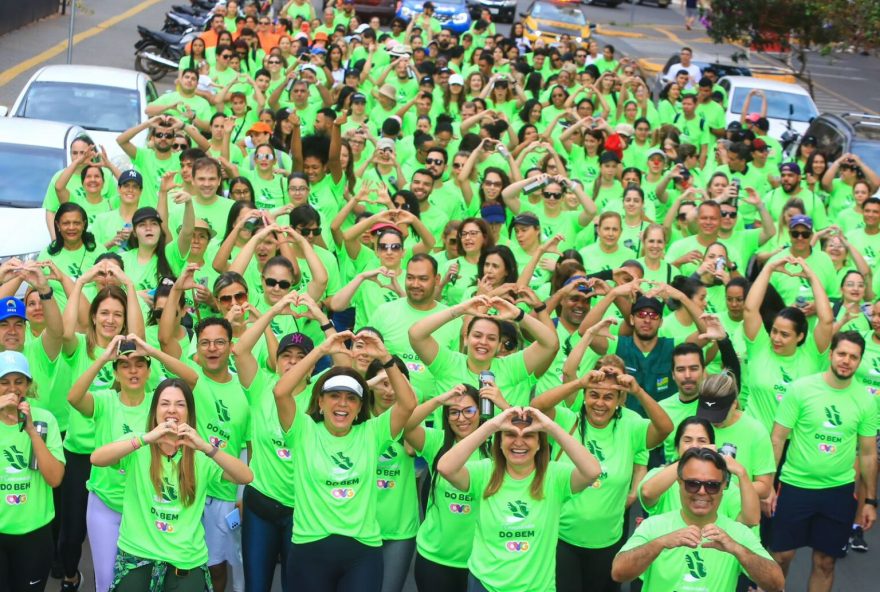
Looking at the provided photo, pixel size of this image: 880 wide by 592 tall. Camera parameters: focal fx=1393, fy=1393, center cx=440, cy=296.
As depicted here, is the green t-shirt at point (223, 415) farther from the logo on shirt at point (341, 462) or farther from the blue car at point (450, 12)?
the blue car at point (450, 12)

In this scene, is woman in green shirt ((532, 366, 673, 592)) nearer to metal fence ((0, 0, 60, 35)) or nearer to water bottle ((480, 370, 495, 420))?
water bottle ((480, 370, 495, 420))

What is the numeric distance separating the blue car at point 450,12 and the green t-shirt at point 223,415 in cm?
2538

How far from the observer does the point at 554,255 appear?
37.2ft

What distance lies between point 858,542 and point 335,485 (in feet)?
15.9

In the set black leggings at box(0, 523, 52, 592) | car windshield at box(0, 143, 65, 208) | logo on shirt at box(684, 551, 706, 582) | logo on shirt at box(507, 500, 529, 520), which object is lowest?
car windshield at box(0, 143, 65, 208)

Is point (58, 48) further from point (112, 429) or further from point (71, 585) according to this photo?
point (112, 429)

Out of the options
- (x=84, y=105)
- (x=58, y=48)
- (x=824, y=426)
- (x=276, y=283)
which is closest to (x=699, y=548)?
(x=824, y=426)

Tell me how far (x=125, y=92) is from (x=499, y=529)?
36.6ft

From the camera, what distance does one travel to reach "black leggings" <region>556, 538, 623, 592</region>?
26.1ft

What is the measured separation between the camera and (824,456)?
29.3ft

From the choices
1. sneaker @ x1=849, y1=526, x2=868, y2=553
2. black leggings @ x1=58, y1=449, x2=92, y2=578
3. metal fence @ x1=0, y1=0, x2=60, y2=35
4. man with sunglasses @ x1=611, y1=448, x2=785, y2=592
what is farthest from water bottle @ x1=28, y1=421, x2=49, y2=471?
metal fence @ x1=0, y1=0, x2=60, y2=35

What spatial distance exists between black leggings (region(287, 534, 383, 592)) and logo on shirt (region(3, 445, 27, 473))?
1.55m

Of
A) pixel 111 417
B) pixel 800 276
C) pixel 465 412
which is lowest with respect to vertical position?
pixel 111 417

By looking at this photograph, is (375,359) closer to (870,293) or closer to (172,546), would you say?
(172,546)
